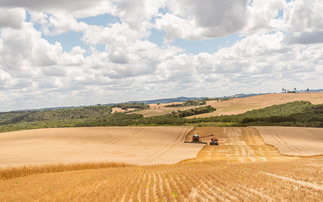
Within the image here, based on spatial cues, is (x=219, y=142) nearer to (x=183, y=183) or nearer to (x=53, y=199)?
(x=183, y=183)

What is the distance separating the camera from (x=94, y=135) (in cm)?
6844

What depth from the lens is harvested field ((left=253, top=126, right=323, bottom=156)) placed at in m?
44.9

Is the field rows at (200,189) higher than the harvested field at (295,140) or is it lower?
higher

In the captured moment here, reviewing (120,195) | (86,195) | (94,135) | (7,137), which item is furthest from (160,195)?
(7,137)

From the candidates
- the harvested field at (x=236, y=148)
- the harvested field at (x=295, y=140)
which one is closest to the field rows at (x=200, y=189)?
the harvested field at (x=236, y=148)

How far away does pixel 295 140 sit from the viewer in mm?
56750

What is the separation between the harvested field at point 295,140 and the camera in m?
44.9

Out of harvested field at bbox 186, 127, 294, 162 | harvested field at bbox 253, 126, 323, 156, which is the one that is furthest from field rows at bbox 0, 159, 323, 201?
harvested field at bbox 253, 126, 323, 156

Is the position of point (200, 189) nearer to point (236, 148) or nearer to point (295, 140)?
point (236, 148)

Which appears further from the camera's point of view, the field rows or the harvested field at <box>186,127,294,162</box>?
the harvested field at <box>186,127,294,162</box>

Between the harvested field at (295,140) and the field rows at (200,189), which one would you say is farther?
the harvested field at (295,140)

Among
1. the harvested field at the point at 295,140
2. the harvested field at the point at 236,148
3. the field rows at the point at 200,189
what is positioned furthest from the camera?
the harvested field at the point at 295,140

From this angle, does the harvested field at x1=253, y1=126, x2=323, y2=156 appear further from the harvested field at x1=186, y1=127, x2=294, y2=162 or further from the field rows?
the field rows

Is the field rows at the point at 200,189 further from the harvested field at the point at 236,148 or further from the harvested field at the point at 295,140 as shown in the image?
the harvested field at the point at 295,140
